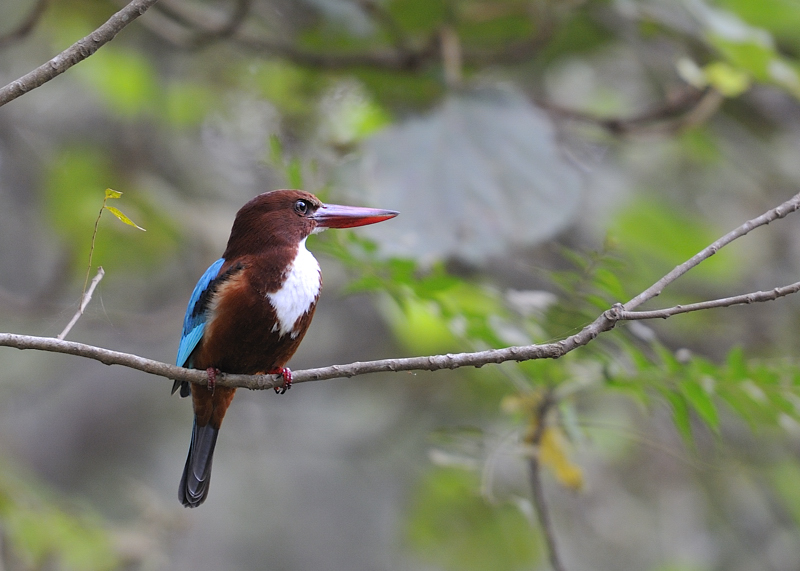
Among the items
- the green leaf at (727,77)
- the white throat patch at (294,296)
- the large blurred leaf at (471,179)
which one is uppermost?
the green leaf at (727,77)

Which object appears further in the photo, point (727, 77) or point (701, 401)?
point (727, 77)

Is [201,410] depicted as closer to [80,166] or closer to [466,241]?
[466,241]

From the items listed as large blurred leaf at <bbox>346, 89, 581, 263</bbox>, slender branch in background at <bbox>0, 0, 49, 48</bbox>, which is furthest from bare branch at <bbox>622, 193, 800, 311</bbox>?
slender branch in background at <bbox>0, 0, 49, 48</bbox>

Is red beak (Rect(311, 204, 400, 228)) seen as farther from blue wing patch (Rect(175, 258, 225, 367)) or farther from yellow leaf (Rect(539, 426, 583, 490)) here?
yellow leaf (Rect(539, 426, 583, 490))

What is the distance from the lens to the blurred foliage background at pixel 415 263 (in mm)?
2949

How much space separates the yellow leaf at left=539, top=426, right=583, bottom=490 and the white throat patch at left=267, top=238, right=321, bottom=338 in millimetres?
985

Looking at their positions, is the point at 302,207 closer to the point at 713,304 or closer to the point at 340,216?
the point at 340,216

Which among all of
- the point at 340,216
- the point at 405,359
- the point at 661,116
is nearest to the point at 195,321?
the point at 340,216

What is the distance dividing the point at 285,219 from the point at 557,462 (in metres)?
1.20

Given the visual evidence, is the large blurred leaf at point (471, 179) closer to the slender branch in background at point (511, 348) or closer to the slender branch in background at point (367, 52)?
the slender branch in background at point (367, 52)

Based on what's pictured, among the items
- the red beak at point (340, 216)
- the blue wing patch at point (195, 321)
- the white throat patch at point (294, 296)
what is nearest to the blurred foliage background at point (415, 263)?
the red beak at point (340, 216)

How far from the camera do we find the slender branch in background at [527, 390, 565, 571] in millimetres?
2287

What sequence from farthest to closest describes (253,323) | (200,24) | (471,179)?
(200,24), (471,179), (253,323)

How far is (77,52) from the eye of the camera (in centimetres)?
138
